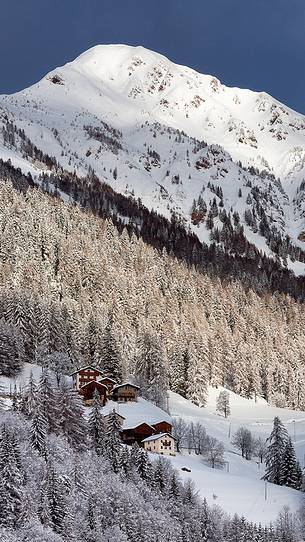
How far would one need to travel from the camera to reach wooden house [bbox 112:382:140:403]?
4065 inches

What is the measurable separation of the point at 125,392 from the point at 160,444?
18.2m

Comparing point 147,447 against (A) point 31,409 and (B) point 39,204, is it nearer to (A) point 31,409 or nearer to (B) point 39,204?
(A) point 31,409

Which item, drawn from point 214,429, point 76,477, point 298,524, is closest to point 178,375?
point 214,429

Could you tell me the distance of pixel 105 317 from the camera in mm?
141625

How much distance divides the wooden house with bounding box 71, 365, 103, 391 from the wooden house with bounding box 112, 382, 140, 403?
3763 millimetres

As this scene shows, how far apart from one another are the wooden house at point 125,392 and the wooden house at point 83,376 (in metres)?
3.76

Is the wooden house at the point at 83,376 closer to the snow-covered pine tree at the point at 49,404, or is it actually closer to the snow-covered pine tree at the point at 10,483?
the snow-covered pine tree at the point at 49,404

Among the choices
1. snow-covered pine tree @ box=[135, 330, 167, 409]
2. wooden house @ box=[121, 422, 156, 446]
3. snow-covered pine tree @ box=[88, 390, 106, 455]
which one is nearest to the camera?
snow-covered pine tree @ box=[88, 390, 106, 455]

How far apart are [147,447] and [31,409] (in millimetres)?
20722

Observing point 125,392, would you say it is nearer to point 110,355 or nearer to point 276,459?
point 110,355

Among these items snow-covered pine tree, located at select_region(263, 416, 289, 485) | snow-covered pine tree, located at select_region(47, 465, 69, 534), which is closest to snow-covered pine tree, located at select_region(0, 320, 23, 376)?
snow-covered pine tree, located at select_region(263, 416, 289, 485)

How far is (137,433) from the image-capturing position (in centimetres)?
8844

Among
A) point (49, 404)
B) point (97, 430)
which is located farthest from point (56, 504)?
point (97, 430)

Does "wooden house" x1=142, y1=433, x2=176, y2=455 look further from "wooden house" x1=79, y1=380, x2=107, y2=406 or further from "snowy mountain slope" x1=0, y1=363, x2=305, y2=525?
"wooden house" x1=79, y1=380, x2=107, y2=406
